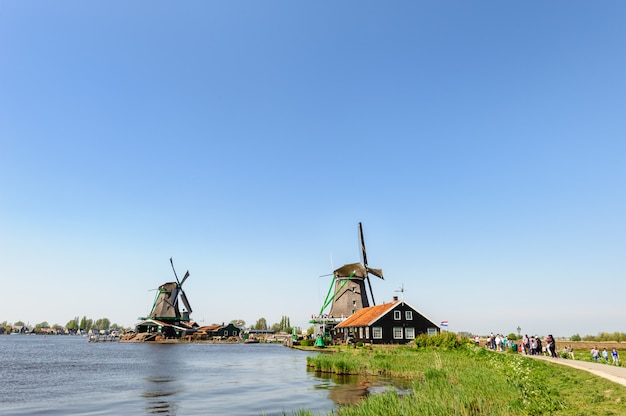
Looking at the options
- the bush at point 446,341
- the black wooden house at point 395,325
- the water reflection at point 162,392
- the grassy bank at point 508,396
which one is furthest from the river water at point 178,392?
the black wooden house at point 395,325

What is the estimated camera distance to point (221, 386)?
27.1m

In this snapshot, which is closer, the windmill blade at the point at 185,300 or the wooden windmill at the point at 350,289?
the wooden windmill at the point at 350,289

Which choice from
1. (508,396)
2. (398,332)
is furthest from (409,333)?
(508,396)

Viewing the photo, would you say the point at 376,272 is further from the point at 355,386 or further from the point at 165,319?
the point at 165,319

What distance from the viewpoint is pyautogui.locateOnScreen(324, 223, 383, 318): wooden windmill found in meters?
70.6

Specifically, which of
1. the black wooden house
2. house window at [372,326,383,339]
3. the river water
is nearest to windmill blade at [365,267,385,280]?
the black wooden house

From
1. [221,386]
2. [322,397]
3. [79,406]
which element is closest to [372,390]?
[322,397]

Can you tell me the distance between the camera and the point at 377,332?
169 ft

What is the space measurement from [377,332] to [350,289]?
1989 centimetres

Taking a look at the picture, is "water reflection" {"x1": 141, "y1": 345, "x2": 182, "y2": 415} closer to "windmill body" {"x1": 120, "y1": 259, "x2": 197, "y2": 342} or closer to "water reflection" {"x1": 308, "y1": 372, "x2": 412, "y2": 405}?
"water reflection" {"x1": 308, "y1": 372, "x2": 412, "y2": 405}

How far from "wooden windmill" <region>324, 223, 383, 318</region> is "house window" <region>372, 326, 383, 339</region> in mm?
18315

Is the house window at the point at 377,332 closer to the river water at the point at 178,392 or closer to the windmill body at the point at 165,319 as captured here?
the river water at the point at 178,392

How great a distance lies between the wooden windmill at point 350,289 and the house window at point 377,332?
1832 cm

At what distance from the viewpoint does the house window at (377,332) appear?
51344mm
